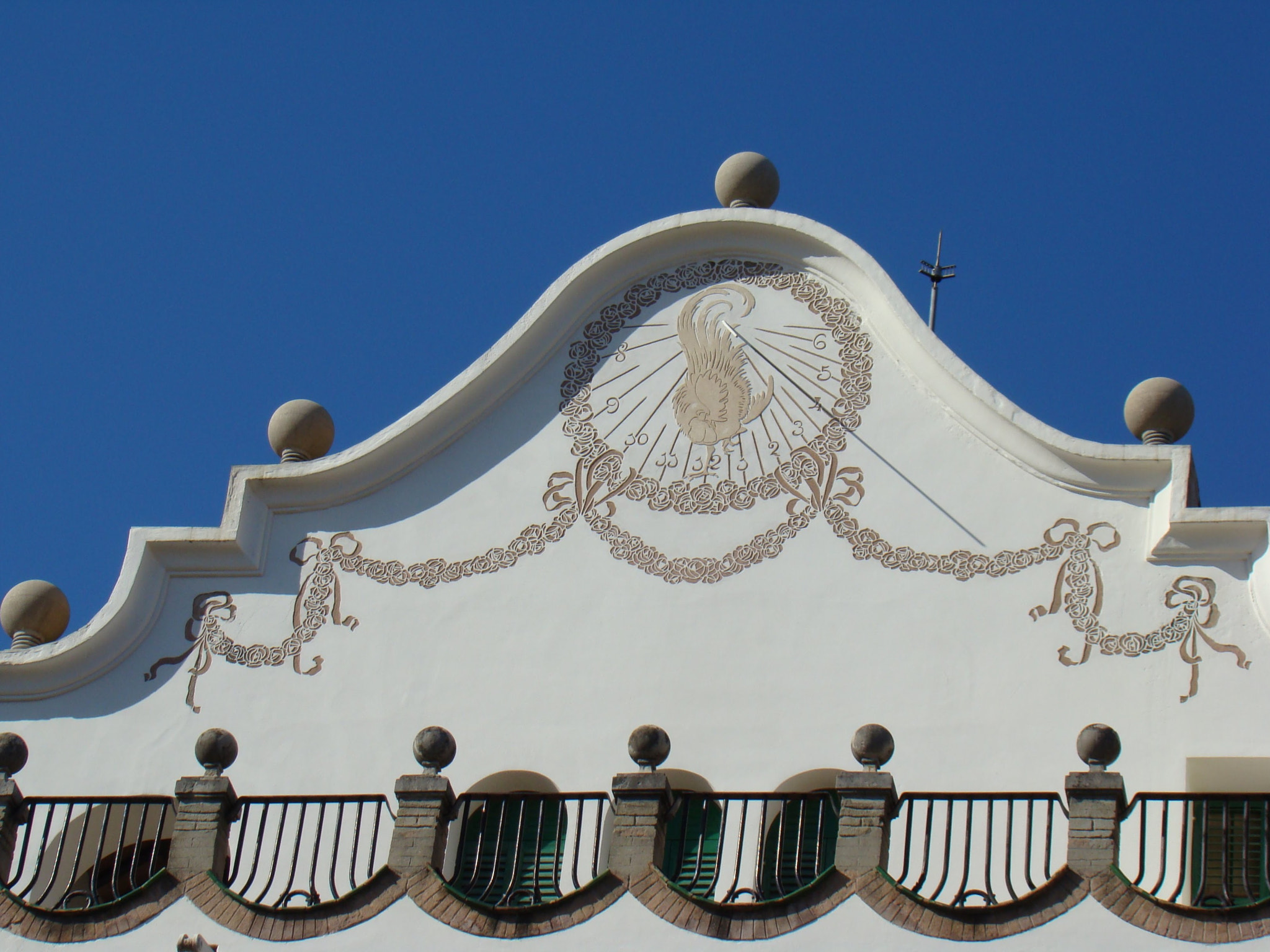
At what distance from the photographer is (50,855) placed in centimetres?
1395

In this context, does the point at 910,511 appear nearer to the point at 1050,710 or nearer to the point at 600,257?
the point at 1050,710

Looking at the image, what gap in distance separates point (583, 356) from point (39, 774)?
409cm

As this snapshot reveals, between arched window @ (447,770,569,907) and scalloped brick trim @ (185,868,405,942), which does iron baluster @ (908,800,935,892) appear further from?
scalloped brick trim @ (185,868,405,942)

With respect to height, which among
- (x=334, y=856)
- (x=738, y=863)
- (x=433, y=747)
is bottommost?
(x=334, y=856)

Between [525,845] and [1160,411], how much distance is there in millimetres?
4359

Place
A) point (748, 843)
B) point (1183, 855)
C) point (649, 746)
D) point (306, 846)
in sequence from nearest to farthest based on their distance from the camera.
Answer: point (1183, 855), point (649, 746), point (748, 843), point (306, 846)

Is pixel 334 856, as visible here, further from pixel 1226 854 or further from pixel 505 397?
pixel 1226 854

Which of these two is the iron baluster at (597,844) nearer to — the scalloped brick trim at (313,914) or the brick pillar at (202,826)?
the scalloped brick trim at (313,914)

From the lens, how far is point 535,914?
12.0 metres

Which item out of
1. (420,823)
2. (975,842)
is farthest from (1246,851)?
(420,823)

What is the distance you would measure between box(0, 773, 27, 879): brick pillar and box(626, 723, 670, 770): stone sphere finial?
3400 millimetres

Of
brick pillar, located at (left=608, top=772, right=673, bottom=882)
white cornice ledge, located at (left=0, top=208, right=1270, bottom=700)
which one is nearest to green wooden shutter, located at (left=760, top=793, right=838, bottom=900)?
brick pillar, located at (left=608, top=772, right=673, bottom=882)

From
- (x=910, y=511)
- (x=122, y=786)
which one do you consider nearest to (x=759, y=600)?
(x=910, y=511)

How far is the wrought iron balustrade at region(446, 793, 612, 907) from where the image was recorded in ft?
40.5
